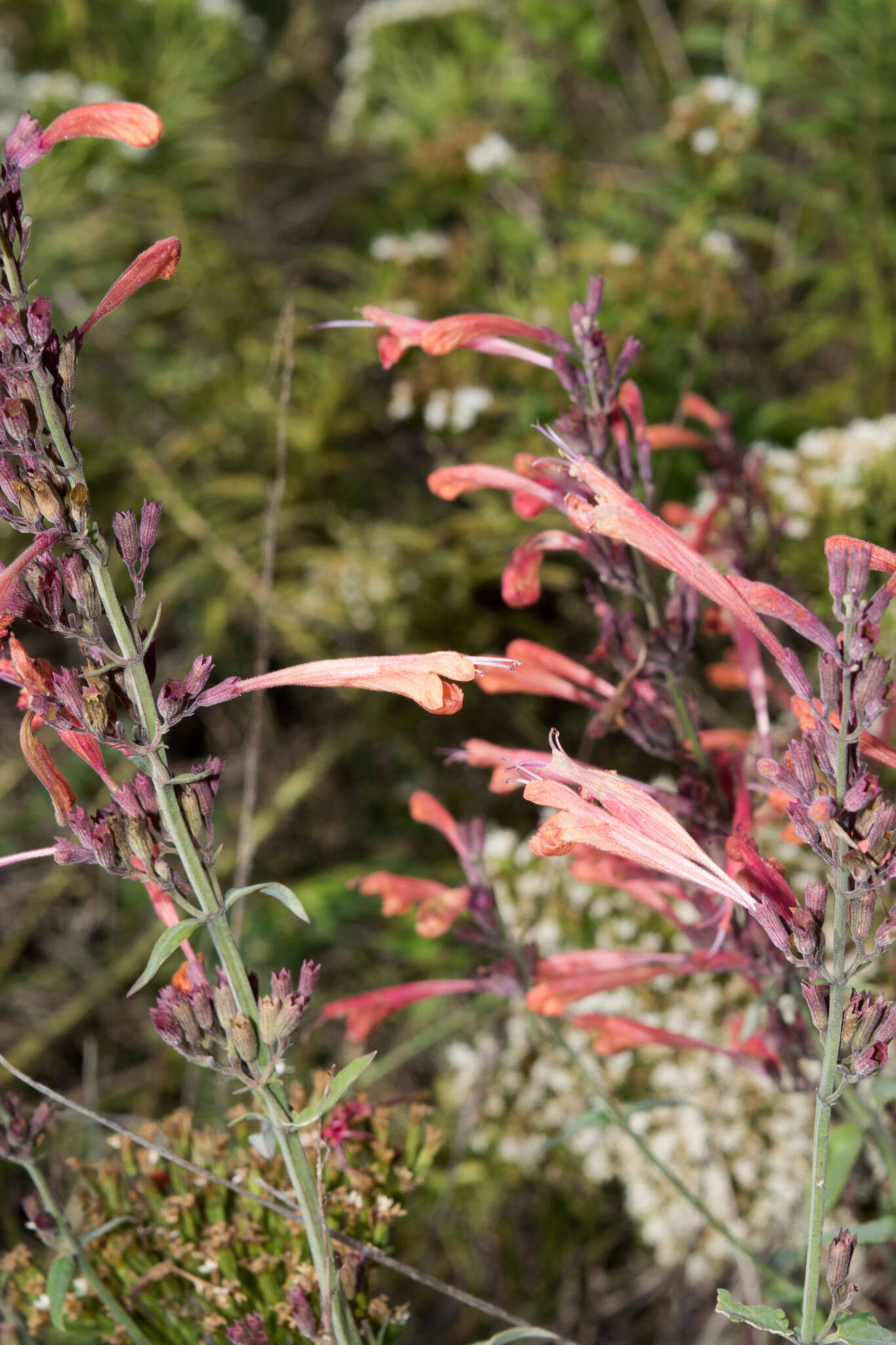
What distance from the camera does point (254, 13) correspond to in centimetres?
487

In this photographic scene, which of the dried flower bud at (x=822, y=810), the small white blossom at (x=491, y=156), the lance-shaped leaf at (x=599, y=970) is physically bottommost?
the lance-shaped leaf at (x=599, y=970)

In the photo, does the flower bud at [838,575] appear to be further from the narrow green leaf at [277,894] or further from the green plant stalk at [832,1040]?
the narrow green leaf at [277,894]

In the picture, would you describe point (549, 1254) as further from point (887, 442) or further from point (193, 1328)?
point (887, 442)

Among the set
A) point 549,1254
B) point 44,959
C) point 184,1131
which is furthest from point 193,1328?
point 44,959

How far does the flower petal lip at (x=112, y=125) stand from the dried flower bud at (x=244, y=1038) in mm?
649

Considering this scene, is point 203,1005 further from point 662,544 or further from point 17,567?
point 662,544

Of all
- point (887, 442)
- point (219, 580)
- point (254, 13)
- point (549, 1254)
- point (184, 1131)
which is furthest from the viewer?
point (254, 13)

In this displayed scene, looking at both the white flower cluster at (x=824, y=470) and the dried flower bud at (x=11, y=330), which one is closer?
the dried flower bud at (x=11, y=330)

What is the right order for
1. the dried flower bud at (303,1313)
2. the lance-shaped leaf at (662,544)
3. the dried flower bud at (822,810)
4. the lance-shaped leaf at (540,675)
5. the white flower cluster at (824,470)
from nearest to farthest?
the dried flower bud at (822,810), the lance-shaped leaf at (662,544), the dried flower bud at (303,1313), the lance-shaped leaf at (540,675), the white flower cluster at (824,470)

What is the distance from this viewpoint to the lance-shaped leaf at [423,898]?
119cm

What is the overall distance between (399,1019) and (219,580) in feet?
3.86

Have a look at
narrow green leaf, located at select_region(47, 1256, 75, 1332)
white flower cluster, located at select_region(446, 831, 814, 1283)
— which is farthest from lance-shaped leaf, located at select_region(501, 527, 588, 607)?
white flower cluster, located at select_region(446, 831, 814, 1283)

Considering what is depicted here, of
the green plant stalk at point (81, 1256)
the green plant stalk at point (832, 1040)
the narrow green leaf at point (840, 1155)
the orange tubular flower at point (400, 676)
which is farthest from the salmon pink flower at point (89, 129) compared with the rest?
the narrow green leaf at point (840, 1155)

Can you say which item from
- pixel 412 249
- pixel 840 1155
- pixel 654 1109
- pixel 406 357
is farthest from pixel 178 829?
pixel 412 249
